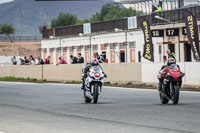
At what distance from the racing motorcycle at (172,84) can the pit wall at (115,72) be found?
27.4 feet

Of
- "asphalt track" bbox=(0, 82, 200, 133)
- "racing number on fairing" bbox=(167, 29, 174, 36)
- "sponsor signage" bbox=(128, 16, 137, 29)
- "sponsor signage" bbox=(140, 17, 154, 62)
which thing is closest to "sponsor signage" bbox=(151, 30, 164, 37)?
"racing number on fairing" bbox=(167, 29, 174, 36)

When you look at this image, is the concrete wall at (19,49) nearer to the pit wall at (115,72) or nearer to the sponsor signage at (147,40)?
the pit wall at (115,72)

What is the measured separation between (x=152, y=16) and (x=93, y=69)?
32.9m

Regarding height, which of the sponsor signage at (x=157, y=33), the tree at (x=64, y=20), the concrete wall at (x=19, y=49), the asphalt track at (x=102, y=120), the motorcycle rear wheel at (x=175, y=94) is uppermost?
the tree at (x=64, y=20)

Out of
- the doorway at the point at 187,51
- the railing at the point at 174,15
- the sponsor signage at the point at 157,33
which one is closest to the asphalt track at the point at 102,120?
the sponsor signage at the point at 157,33

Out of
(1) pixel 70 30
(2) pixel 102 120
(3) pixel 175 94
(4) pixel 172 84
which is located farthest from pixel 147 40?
(1) pixel 70 30

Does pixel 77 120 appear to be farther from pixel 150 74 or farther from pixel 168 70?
pixel 150 74

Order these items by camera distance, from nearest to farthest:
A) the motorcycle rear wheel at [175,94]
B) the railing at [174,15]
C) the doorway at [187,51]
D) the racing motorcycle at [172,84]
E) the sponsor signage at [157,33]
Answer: the motorcycle rear wheel at [175,94] → the racing motorcycle at [172,84] → the sponsor signage at [157,33] → the doorway at [187,51] → the railing at [174,15]

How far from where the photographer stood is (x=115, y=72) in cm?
3084

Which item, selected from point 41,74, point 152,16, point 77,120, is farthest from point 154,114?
point 152,16

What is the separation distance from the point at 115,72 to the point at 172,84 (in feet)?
50.1

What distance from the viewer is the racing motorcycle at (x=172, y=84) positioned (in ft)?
50.9

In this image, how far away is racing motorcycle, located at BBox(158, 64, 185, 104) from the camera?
50.9 ft

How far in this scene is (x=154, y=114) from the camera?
41.4 ft
